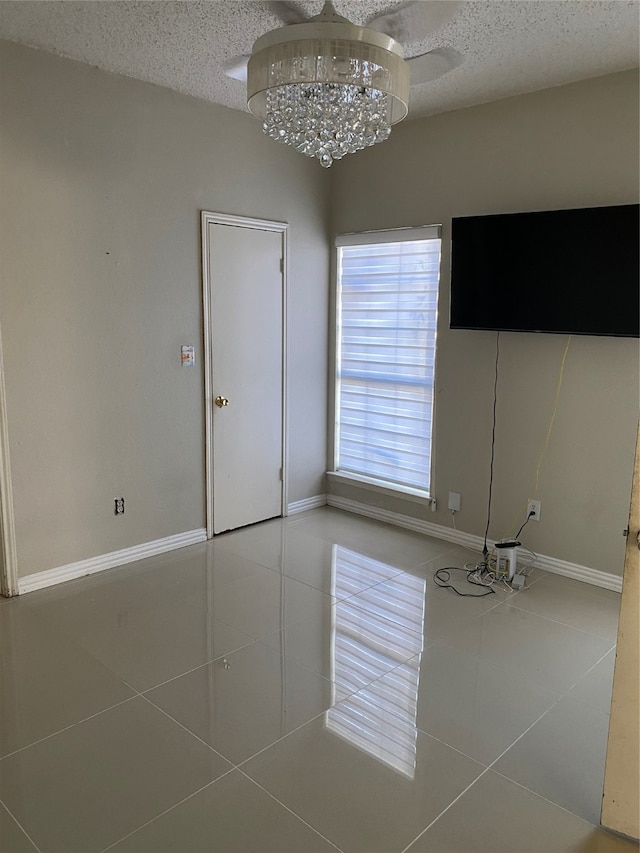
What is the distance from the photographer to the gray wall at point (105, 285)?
A: 3.31 metres

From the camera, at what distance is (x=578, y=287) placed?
11.2 ft

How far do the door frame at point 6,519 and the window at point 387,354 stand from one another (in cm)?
248

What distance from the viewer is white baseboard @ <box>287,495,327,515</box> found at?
4.96m

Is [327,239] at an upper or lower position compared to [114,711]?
upper

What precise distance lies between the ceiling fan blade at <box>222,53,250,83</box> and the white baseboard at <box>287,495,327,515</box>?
2.92 m

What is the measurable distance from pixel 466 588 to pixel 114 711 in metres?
2.03

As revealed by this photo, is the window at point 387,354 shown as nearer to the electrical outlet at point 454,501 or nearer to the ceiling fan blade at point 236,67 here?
the electrical outlet at point 454,501

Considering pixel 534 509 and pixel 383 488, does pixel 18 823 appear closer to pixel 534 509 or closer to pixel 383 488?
pixel 534 509

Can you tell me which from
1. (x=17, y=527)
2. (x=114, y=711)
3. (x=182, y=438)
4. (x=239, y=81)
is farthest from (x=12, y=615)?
(x=239, y=81)

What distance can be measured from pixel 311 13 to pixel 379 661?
9.42 ft

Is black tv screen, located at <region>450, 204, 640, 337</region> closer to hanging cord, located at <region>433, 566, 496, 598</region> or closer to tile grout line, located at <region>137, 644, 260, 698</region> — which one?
hanging cord, located at <region>433, 566, 496, 598</region>

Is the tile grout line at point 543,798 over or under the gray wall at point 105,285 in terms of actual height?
under

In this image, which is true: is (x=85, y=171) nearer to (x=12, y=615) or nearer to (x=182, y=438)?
(x=182, y=438)

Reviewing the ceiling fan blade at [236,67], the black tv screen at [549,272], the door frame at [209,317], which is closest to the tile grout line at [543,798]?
the black tv screen at [549,272]
